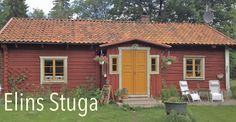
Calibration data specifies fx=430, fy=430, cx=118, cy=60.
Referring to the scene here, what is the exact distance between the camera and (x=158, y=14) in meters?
41.5

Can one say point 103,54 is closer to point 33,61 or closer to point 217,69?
point 33,61

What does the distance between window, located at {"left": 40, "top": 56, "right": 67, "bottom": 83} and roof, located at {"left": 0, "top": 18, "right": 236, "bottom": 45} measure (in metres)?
0.98

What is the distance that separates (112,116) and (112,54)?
4.54 meters

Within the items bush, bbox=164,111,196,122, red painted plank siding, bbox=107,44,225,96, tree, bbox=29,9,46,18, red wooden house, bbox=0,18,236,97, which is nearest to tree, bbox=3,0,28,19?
red wooden house, bbox=0,18,236,97

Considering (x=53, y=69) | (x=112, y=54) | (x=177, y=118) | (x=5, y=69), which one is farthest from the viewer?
(x=53, y=69)

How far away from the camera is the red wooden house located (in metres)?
18.1

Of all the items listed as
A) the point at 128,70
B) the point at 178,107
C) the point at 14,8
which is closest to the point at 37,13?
the point at 14,8

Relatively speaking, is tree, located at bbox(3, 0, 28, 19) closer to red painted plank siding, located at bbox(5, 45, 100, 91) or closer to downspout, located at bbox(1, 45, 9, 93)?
red painted plank siding, located at bbox(5, 45, 100, 91)

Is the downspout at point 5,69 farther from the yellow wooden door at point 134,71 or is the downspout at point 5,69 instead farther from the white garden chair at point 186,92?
the white garden chair at point 186,92

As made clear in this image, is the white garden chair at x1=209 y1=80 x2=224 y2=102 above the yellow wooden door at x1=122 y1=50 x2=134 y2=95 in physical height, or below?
below

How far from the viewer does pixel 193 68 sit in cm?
2106

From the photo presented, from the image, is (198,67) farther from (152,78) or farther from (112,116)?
(112,116)

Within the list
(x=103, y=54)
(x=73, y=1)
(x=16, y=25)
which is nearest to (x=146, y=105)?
(x=103, y=54)

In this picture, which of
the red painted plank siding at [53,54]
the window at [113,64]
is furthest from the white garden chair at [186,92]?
the red painted plank siding at [53,54]
